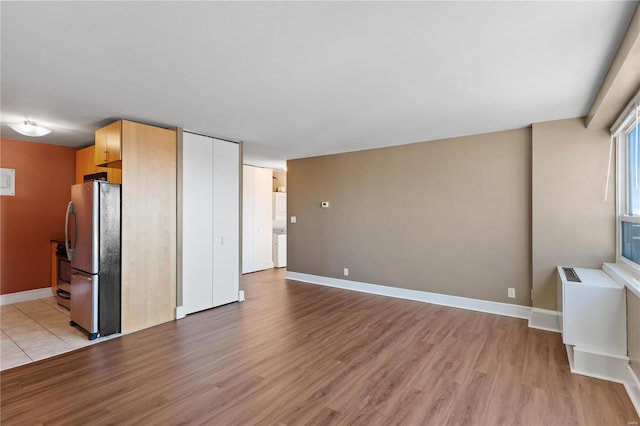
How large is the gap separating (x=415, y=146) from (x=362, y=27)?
131 inches

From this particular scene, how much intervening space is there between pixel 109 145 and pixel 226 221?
5.78 feet

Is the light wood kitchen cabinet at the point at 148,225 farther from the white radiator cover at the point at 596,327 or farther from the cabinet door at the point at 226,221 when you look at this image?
the white radiator cover at the point at 596,327

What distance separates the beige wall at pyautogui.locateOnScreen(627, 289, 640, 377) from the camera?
7.61 ft

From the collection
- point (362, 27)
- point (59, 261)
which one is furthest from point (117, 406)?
point (59, 261)

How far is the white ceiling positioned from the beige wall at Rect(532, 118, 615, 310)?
319 millimetres

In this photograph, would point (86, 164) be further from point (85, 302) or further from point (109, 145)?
point (85, 302)

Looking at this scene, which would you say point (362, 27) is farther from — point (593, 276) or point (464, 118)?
point (593, 276)

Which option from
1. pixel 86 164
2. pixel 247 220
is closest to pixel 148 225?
pixel 86 164

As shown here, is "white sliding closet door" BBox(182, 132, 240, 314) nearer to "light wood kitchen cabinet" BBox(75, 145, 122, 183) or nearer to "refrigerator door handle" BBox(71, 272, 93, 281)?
"refrigerator door handle" BBox(71, 272, 93, 281)

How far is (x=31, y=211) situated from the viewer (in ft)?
16.1

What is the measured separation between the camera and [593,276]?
3062 mm

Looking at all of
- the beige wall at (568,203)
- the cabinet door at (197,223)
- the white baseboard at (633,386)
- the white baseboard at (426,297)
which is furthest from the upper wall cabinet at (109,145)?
the white baseboard at (633,386)

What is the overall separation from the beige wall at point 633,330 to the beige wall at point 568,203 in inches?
44.2

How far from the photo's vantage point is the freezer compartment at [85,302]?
3.33m
